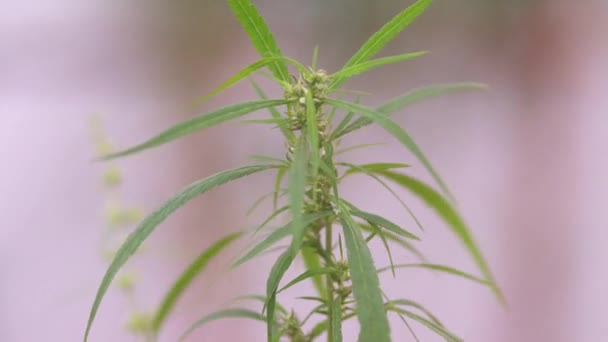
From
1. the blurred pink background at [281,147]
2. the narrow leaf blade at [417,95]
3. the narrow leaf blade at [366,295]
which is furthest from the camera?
the blurred pink background at [281,147]

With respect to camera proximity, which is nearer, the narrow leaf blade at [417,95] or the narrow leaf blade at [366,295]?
the narrow leaf blade at [366,295]

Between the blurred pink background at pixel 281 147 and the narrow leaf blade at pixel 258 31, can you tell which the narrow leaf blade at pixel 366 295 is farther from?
the blurred pink background at pixel 281 147

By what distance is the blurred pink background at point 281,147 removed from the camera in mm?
1360

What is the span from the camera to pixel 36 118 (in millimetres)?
1509

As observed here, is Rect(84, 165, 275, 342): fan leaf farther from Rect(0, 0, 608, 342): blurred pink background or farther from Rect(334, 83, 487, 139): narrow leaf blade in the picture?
Rect(0, 0, 608, 342): blurred pink background

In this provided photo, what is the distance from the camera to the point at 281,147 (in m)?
1.42

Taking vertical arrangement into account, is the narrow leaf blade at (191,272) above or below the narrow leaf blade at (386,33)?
below

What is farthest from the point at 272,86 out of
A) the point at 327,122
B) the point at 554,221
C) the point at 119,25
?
the point at 327,122

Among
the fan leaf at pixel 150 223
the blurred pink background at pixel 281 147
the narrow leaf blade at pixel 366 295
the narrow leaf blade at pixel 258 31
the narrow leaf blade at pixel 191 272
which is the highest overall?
the blurred pink background at pixel 281 147

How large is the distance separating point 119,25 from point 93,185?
409mm

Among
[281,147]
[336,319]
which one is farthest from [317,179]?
[281,147]

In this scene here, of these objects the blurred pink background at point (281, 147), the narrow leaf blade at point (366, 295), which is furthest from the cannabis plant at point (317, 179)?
the blurred pink background at point (281, 147)

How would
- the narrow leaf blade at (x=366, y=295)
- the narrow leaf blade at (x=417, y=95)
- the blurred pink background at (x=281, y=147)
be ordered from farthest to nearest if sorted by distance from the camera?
the blurred pink background at (x=281, y=147) → the narrow leaf blade at (x=417, y=95) → the narrow leaf blade at (x=366, y=295)

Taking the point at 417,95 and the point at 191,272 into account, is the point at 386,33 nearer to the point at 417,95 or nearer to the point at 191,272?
the point at 417,95
